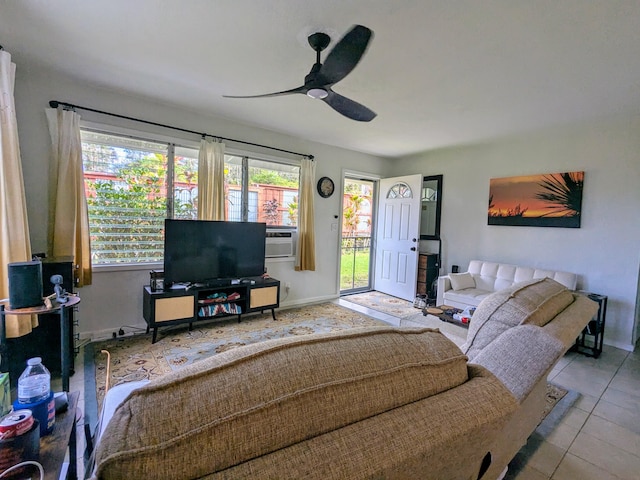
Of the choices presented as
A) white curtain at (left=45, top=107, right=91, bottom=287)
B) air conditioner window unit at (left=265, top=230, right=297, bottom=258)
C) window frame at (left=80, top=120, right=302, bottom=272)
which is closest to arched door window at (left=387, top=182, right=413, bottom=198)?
air conditioner window unit at (left=265, top=230, right=297, bottom=258)

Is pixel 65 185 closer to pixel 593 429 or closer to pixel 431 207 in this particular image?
pixel 593 429

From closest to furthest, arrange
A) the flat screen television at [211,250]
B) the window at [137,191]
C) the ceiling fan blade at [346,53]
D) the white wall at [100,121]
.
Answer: the ceiling fan blade at [346,53]
the white wall at [100,121]
the window at [137,191]
the flat screen television at [211,250]

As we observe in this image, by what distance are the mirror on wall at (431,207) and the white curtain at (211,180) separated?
126 inches

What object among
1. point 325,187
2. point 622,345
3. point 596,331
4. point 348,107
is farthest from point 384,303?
point 348,107

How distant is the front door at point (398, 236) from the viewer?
4797 millimetres

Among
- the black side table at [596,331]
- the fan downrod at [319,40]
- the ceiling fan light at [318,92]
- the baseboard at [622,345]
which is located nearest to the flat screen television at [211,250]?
A: the ceiling fan light at [318,92]

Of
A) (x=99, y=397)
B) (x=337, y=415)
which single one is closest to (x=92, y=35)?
(x=99, y=397)

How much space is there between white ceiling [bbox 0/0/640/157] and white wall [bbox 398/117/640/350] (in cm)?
43

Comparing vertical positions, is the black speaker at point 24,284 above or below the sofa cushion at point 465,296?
above

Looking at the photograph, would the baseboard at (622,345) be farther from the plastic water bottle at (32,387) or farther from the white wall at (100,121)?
the plastic water bottle at (32,387)

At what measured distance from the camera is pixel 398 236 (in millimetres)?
5074

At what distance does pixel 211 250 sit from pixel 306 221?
1465 mm

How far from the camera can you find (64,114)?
2699mm

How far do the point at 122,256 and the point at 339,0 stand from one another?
3.01m
